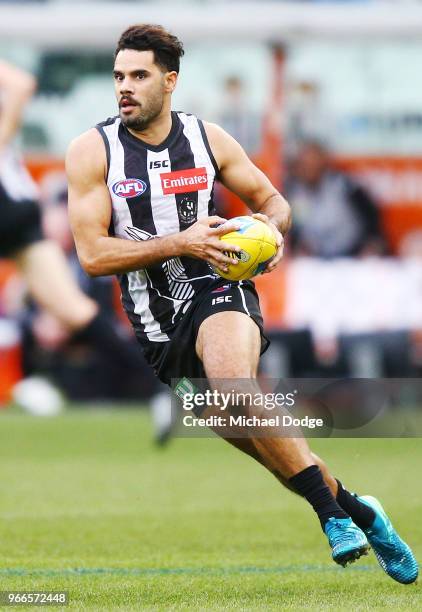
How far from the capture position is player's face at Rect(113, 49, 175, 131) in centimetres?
670

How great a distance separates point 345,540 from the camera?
19.7ft

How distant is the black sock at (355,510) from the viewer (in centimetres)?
657

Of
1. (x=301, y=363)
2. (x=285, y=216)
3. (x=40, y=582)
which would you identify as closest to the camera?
(x=40, y=582)

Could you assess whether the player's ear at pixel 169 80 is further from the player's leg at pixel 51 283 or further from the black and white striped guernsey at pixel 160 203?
the player's leg at pixel 51 283

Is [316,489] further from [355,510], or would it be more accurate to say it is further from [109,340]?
[109,340]

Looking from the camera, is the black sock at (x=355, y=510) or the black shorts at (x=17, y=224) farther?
the black shorts at (x=17, y=224)

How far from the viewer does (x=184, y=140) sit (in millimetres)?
6910

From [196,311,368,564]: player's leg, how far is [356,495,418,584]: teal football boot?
43cm

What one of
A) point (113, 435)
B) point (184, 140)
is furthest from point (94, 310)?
point (184, 140)

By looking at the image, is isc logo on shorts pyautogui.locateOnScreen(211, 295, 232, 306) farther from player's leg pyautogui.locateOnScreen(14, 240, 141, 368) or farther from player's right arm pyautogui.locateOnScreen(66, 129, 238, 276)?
A: player's leg pyautogui.locateOnScreen(14, 240, 141, 368)

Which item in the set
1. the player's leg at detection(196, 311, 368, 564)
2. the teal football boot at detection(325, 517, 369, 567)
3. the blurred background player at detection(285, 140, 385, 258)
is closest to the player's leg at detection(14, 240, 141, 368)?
the blurred background player at detection(285, 140, 385, 258)

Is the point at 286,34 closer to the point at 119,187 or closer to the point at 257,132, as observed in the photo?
the point at 257,132

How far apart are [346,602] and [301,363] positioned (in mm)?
10034

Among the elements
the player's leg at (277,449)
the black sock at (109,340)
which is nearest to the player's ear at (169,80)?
the player's leg at (277,449)
